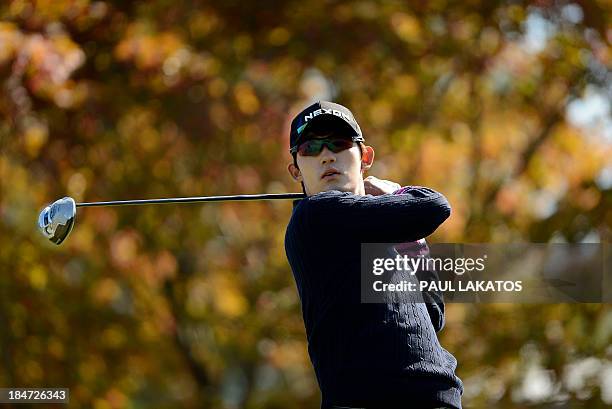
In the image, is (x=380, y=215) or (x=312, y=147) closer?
(x=380, y=215)

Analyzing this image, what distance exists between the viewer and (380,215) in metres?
2.92

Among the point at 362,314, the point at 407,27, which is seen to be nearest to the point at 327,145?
the point at 362,314

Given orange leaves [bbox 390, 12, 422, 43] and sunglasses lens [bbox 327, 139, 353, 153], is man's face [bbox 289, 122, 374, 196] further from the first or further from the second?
orange leaves [bbox 390, 12, 422, 43]

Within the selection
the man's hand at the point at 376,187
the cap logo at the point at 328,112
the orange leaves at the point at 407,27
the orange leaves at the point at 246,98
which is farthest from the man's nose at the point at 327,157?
the orange leaves at the point at 246,98

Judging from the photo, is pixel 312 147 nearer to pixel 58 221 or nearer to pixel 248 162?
pixel 58 221

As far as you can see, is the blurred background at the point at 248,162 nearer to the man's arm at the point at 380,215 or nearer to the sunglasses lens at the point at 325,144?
the sunglasses lens at the point at 325,144

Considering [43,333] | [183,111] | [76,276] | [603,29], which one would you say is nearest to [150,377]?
[76,276]

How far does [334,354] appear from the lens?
2.94m

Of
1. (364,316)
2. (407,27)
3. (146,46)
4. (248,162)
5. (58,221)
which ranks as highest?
(407,27)

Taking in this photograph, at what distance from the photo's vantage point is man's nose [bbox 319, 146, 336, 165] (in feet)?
10.3

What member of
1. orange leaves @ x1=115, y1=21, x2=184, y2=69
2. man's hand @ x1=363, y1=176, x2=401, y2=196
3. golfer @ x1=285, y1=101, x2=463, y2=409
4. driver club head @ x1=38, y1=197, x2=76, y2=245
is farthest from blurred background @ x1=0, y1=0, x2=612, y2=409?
golfer @ x1=285, y1=101, x2=463, y2=409

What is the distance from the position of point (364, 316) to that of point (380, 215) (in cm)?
25

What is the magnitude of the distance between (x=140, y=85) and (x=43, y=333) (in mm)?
2204

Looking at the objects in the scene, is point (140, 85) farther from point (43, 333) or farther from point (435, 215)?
point (435, 215)
